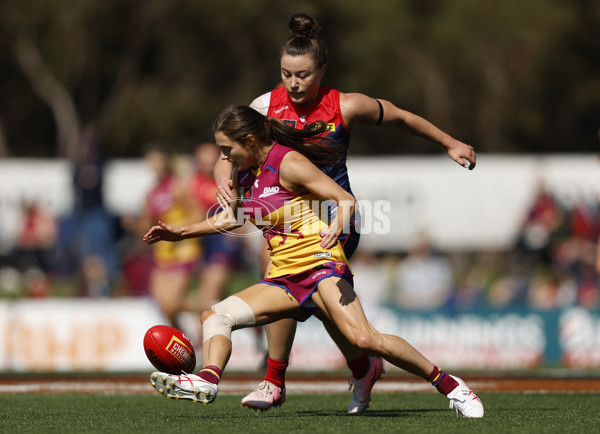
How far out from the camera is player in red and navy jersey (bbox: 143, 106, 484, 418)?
632cm

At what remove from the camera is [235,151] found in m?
6.42

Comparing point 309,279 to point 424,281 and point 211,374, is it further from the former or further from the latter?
point 424,281

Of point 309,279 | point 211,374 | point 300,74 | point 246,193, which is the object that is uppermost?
point 300,74

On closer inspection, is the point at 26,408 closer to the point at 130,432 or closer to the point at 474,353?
the point at 130,432

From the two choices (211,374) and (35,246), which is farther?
(35,246)

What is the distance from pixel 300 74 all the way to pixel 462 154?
3.74 feet

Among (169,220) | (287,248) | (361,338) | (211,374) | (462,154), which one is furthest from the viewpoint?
(169,220)

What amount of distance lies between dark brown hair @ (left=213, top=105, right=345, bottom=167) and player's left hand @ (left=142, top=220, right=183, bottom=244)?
662mm

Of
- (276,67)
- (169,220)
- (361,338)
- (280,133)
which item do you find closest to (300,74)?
(280,133)

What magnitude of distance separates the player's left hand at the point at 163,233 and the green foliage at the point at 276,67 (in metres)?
31.0

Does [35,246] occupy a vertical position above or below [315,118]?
below

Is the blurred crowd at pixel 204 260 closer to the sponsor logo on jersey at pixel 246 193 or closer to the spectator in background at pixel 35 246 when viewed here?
the spectator in background at pixel 35 246

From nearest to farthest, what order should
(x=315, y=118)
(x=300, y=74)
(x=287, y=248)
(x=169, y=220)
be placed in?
(x=287, y=248) < (x=300, y=74) < (x=315, y=118) < (x=169, y=220)

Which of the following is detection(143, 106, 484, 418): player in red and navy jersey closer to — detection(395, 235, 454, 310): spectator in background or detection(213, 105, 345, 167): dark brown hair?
detection(213, 105, 345, 167): dark brown hair
